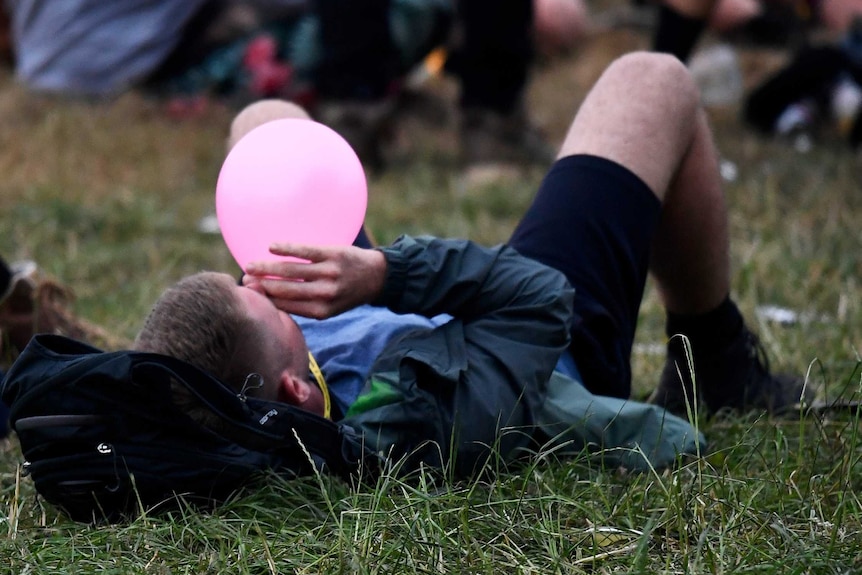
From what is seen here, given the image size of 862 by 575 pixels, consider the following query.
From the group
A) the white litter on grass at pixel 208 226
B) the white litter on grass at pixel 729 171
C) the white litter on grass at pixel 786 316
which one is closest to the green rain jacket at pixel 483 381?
the white litter on grass at pixel 786 316

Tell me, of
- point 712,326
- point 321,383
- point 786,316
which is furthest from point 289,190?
point 786,316

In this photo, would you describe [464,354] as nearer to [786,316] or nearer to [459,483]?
[459,483]

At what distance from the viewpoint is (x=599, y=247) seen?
7.66ft

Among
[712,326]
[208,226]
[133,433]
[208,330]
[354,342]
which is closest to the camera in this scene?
[133,433]

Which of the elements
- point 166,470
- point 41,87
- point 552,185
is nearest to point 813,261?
point 552,185

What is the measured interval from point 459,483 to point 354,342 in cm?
46

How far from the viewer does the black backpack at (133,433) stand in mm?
1750

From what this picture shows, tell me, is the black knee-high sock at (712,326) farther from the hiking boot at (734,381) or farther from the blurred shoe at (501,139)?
the blurred shoe at (501,139)

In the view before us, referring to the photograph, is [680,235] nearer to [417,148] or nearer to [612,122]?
[612,122]

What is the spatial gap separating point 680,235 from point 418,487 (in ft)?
3.07

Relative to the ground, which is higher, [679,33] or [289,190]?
[289,190]

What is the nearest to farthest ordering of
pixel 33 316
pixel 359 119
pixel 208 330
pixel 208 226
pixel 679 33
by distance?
pixel 208 330 < pixel 33 316 < pixel 679 33 < pixel 208 226 < pixel 359 119

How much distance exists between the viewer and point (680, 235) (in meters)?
2.51

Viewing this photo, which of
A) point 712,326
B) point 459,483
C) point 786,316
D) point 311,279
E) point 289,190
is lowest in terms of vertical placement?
Answer: point 786,316
